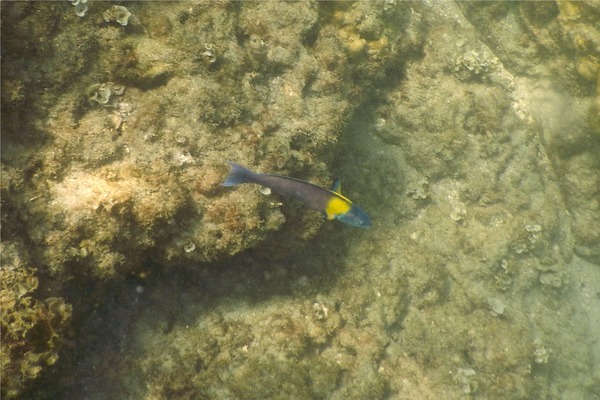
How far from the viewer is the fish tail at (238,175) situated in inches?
137

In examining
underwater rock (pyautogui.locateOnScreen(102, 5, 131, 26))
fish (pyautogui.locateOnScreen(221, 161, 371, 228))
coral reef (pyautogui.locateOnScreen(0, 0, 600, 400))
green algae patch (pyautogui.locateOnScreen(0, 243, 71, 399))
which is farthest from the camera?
underwater rock (pyautogui.locateOnScreen(102, 5, 131, 26))

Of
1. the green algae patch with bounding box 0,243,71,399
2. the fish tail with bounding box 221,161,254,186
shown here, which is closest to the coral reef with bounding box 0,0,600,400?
the green algae patch with bounding box 0,243,71,399

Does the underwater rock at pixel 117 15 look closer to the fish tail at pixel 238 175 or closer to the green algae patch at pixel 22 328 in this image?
the fish tail at pixel 238 175

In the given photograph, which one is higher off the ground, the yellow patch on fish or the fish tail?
the fish tail

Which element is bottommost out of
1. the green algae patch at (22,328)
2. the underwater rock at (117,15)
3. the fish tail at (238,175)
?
the green algae patch at (22,328)

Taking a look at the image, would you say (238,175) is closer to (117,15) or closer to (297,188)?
(297,188)

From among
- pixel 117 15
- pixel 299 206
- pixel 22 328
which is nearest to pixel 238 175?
pixel 299 206

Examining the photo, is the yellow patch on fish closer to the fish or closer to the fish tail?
the fish

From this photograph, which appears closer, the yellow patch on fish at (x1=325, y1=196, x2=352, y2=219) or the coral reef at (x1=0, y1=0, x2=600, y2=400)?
the yellow patch on fish at (x1=325, y1=196, x2=352, y2=219)

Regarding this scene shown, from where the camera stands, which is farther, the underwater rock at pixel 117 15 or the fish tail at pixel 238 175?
the underwater rock at pixel 117 15

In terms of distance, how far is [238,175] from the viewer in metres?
3.50

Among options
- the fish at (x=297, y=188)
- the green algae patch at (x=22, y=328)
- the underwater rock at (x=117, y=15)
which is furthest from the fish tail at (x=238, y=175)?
the underwater rock at (x=117, y=15)

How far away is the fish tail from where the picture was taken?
348cm

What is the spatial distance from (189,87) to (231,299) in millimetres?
2796
